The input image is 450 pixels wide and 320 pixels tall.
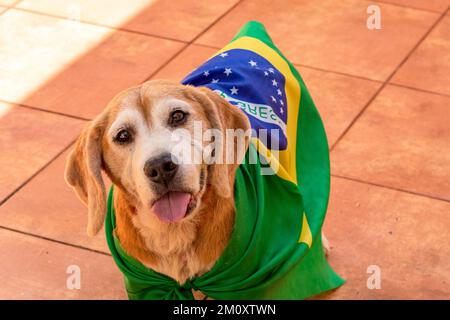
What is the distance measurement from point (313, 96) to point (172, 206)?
231cm

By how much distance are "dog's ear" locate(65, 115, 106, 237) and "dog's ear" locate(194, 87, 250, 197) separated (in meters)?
0.42

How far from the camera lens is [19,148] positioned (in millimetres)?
5051

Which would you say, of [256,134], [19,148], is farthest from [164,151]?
[19,148]

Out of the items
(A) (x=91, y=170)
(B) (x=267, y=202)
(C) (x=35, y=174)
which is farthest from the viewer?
(C) (x=35, y=174)

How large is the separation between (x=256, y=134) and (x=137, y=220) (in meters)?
0.61

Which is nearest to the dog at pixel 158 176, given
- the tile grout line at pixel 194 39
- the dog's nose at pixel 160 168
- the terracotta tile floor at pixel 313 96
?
the dog's nose at pixel 160 168

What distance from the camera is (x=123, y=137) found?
333 centimetres

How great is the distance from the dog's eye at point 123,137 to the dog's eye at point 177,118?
6.2 inches

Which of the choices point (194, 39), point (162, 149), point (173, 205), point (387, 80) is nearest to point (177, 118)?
point (162, 149)

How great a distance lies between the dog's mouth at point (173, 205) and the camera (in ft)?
10.9

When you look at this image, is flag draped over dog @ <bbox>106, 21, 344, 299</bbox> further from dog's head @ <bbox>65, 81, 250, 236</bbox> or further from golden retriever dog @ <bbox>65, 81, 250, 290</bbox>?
dog's head @ <bbox>65, 81, 250, 236</bbox>

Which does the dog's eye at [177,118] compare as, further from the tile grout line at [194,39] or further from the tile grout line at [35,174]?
the tile grout line at [194,39]

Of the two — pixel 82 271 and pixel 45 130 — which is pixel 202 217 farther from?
pixel 45 130

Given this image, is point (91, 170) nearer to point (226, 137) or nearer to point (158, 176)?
point (158, 176)
